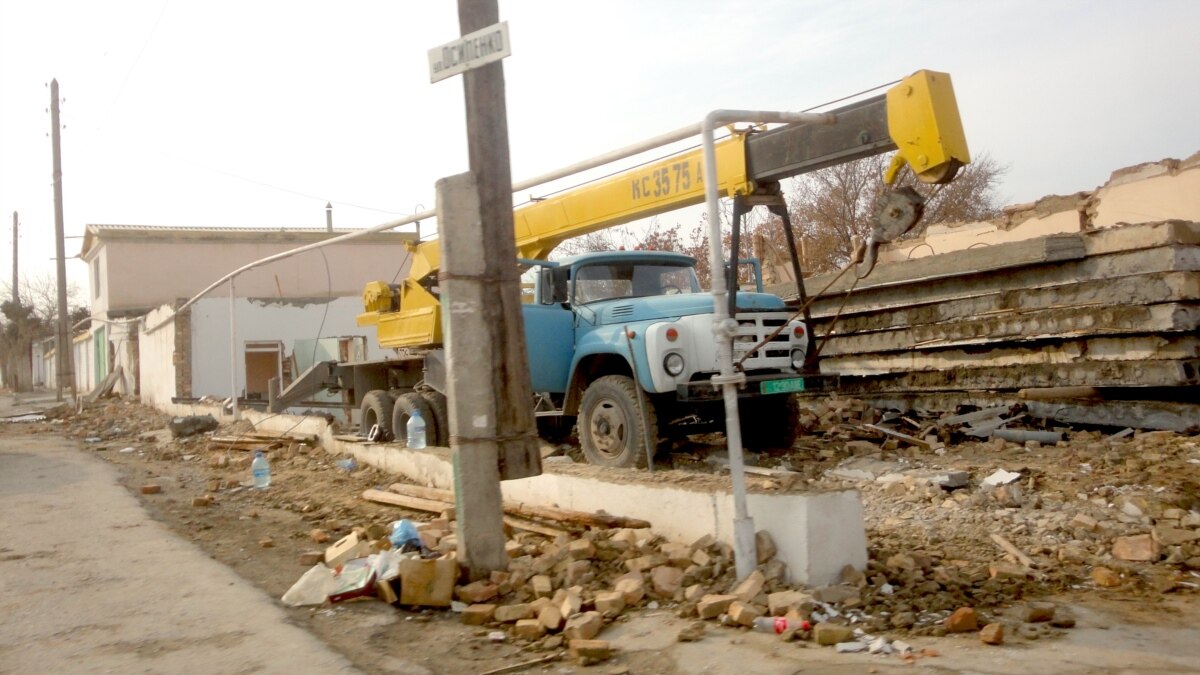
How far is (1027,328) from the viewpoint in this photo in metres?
10.7

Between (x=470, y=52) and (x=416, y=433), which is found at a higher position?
(x=470, y=52)

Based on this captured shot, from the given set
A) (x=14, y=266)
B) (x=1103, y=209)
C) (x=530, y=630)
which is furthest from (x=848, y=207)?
(x=14, y=266)

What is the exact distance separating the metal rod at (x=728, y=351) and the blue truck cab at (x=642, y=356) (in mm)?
2406

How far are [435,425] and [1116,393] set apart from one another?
24.3ft

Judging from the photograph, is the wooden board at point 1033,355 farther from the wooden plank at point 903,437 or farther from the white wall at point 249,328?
the white wall at point 249,328

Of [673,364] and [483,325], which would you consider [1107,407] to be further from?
[483,325]

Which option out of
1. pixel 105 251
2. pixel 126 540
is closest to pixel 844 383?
pixel 126 540

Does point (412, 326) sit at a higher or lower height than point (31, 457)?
higher

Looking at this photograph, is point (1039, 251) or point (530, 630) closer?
point (530, 630)

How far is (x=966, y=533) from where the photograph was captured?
267 inches

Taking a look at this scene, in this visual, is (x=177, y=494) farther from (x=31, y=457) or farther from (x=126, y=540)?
(x=31, y=457)

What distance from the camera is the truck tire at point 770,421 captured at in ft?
32.1

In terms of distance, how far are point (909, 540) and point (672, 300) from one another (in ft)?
11.0

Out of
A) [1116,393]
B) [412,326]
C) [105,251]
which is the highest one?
[105,251]
